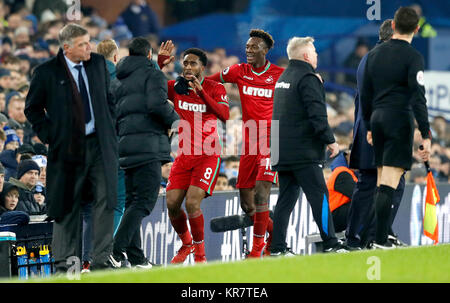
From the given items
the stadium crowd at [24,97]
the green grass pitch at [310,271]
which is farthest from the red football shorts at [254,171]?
the green grass pitch at [310,271]

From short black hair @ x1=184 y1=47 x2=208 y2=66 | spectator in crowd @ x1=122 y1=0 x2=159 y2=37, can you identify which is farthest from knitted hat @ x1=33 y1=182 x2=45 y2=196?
spectator in crowd @ x1=122 y1=0 x2=159 y2=37

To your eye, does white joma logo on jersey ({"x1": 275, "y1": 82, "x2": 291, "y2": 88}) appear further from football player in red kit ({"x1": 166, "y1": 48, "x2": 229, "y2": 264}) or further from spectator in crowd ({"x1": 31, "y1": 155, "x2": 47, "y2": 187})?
spectator in crowd ({"x1": 31, "y1": 155, "x2": 47, "y2": 187})

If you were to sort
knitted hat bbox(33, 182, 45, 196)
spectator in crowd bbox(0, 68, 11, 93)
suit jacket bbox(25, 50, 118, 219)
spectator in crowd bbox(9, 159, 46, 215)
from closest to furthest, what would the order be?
suit jacket bbox(25, 50, 118, 219)
spectator in crowd bbox(9, 159, 46, 215)
knitted hat bbox(33, 182, 45, 196)
spectator in crowd bbox(0, 68, 11, 93)

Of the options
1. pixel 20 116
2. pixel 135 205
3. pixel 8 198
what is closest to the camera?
pixel 135 205

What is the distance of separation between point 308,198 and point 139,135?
5.51ft

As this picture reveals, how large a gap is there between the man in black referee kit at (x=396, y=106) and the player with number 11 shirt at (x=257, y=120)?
1.44 m

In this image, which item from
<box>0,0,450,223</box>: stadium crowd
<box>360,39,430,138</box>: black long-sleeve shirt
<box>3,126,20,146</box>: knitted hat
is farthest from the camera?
<box>3,126,20,146</box>: knitted hat

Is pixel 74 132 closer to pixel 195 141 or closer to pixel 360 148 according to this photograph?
pixel 195 141

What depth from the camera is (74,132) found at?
29.5ft

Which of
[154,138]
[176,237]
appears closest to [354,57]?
[176,237]

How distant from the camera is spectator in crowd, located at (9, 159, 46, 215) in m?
11.6

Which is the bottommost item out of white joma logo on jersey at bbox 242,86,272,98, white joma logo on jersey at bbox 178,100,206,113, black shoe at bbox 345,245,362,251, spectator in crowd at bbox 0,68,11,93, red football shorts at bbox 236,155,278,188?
black shoe at bbox 345,245,362,251

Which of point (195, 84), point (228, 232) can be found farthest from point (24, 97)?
point (195, 84)
